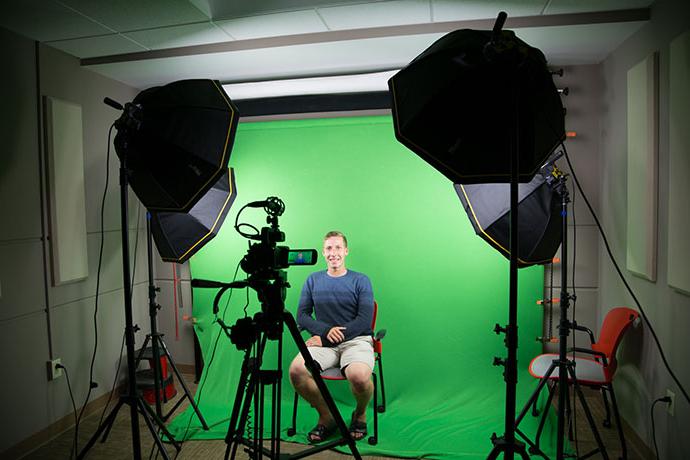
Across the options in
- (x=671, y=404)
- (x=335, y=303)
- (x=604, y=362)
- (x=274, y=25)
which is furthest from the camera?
(x=335, y=303)

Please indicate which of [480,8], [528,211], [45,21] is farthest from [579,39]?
[45,21]

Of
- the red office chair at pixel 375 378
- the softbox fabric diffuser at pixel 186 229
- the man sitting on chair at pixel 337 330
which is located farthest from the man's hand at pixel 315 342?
the softbox fabric diffuser at pixel 186 229

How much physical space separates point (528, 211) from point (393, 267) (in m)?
1.21

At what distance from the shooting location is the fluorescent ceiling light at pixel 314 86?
3083mm

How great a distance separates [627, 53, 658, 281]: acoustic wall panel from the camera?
89.8 inches

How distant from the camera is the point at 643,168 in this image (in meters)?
2.39

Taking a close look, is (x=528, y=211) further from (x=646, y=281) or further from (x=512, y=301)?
(x=512, y=301)

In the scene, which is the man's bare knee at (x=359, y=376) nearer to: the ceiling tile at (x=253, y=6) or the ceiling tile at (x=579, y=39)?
the ceiling tile at (x=253, y=6)

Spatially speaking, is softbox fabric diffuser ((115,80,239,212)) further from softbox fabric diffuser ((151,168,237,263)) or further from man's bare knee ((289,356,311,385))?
man's bare knee ((289,356,311,385))

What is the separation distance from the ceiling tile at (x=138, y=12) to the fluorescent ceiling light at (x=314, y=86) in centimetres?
84

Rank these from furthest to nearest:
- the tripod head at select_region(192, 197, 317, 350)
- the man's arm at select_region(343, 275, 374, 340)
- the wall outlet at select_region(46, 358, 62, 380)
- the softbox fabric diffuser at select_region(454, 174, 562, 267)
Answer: the man's arm at select_region(343, 275, 374, 340) → the wall outlet at select_region(46, 358, 62, 380) → the softbox fabric diffuser at select_region(454, 174, 562, 267) → the tripod head at select_region(192, 197, 317, 350)

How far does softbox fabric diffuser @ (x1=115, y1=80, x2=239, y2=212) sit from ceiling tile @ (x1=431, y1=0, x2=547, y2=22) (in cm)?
134

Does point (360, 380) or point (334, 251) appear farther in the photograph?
point (334, 251)

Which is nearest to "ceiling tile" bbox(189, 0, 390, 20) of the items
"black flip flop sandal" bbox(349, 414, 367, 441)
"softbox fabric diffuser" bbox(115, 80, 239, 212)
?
"softbox fabric diffuser" bbox(115, 80, 239, 212)
